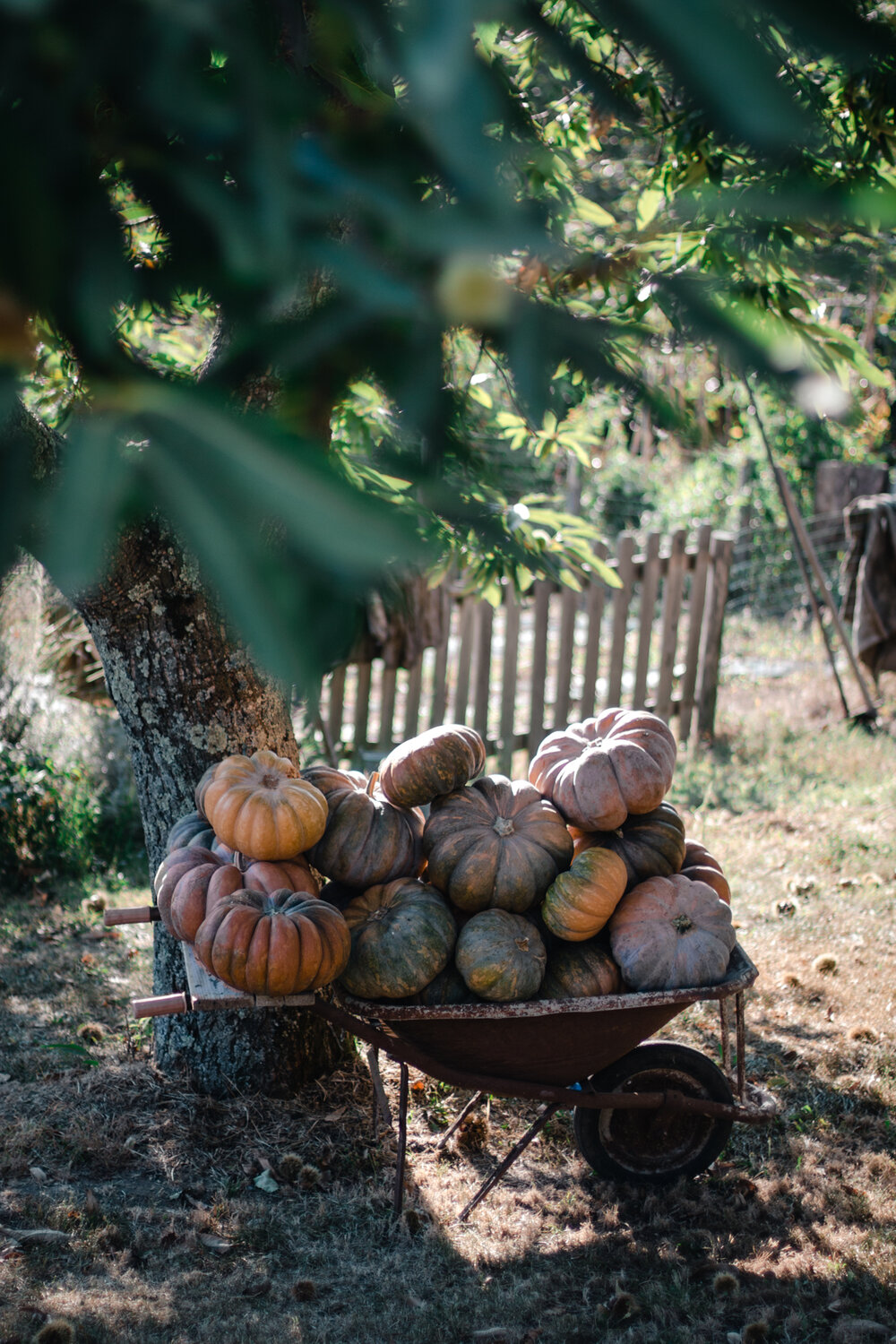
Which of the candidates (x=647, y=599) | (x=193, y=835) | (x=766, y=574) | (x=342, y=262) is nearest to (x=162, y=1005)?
(x=193, y=835)

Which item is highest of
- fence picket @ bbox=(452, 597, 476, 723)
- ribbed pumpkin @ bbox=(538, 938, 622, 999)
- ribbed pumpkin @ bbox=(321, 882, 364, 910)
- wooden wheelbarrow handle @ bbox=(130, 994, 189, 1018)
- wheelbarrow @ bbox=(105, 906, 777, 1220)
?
fence picket @ bbox=(452, 597, 476, 723)

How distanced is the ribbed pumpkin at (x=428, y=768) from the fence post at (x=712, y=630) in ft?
16.2

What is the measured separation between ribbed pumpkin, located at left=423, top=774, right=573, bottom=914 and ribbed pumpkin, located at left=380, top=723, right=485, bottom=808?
6 cm

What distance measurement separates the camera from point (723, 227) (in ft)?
1.74

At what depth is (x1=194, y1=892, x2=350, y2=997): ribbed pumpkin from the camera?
2281mm

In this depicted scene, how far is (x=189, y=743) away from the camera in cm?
303

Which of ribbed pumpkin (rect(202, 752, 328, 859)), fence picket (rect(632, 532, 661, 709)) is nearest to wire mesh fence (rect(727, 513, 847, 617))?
fence picket (rect(632, 532, 661, 709))

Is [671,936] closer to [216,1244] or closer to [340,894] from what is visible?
[340,894]

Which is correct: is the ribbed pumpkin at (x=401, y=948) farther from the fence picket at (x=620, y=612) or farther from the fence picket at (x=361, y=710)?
the fence picket at (x=620, y=612)

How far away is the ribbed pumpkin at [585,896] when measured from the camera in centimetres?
255

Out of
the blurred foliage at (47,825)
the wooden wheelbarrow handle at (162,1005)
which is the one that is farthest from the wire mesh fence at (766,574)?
the wooden wheelbarrow handle at (162,1005)

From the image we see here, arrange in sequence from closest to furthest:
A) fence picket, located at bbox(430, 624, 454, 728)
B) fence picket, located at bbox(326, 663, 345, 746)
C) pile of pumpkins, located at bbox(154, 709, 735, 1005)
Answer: pile of pumpkins, located at bbox(154, 709, 735, 1005) → fence picket, located at bbox(326, 663, 345, 746) → fence picket, located at bbox(430, 624, 454, 728)

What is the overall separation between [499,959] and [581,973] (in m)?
0.24

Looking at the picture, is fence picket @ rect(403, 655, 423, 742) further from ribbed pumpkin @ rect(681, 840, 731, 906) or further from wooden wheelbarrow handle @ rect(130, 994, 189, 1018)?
wooden wheelbarrow handle @ rect(130, 994, 189, 1018)
